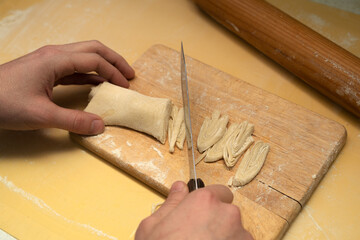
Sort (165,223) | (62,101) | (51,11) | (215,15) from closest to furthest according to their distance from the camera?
(165,223) → (62,101) → (215,15) → (51,11)

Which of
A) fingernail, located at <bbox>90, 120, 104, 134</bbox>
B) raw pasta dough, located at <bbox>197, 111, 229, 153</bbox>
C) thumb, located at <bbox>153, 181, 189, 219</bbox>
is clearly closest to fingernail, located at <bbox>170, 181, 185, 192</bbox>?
thumb, located at <bbox>153, 181, 189, 219</bbox>

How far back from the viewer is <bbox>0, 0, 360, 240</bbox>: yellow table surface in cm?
171

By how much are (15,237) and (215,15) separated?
1722 mm

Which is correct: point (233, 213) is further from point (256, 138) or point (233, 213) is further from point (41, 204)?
point (41, 204)

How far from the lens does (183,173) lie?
5.63ft

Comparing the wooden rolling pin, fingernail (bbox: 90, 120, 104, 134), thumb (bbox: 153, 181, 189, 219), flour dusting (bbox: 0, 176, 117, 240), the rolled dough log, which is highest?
the wooden rolling pin

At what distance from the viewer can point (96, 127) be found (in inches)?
71.2

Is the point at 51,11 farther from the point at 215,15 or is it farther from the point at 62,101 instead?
the point at 215,15

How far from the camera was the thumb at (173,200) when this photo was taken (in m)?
1.30

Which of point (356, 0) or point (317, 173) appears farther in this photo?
point (356, 0)

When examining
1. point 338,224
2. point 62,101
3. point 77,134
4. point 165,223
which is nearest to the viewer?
point 165,223

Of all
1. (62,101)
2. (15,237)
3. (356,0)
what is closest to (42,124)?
(62,101)

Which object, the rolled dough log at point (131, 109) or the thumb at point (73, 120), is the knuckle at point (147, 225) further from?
the thumb at point (73, 120)

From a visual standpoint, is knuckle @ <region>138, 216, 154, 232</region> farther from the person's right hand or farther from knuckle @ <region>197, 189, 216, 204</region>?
knuckle @ <region>197, 189, 216, 204</region>
